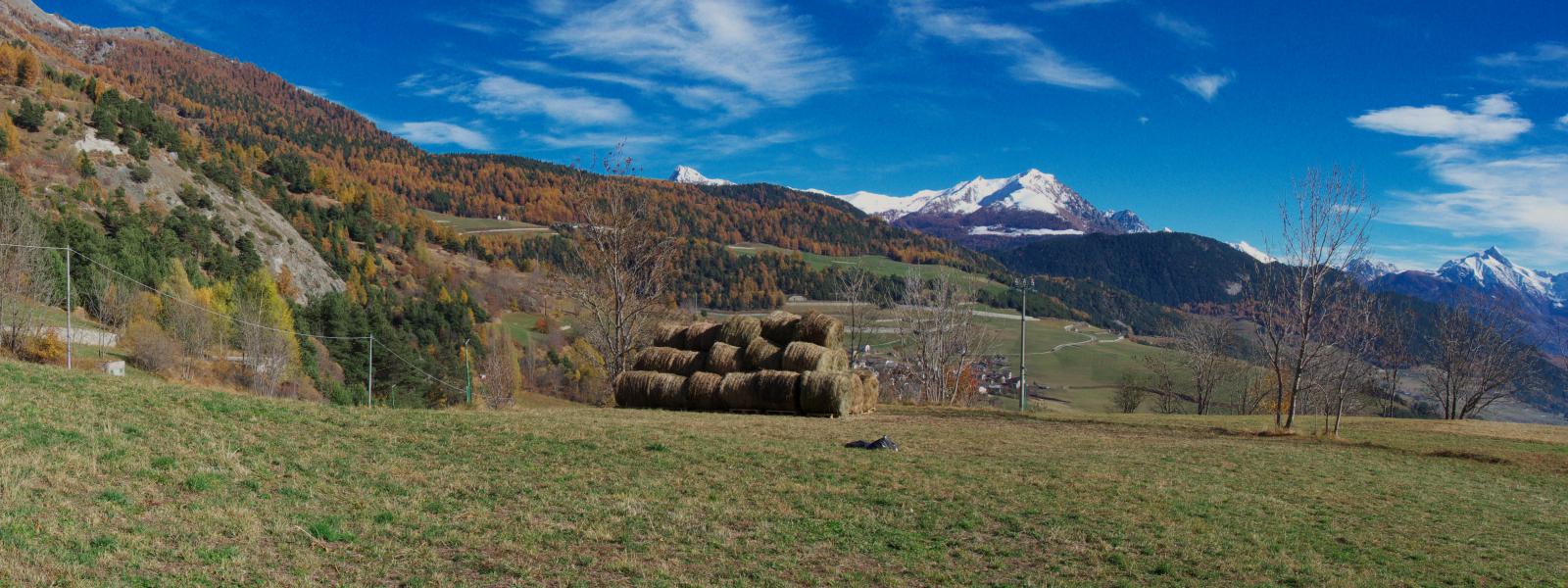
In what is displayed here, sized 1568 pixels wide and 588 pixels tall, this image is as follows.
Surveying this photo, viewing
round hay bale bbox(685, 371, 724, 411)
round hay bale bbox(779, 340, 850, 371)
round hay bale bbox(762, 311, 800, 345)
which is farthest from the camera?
round hay bale bbox(762, 311, 800, 345)

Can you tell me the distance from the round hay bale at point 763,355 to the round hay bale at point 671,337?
3694 mm

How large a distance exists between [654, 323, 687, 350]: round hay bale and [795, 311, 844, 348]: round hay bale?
5.08m

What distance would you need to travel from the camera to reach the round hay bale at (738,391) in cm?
2798

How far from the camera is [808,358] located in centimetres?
2836

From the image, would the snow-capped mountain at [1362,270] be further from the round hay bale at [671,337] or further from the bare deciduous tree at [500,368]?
the bare deciduous tree at [500,368]

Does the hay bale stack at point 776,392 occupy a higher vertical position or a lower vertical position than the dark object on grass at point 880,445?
higher

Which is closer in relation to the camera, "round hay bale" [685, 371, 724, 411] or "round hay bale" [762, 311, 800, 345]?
"round hay bale" [685, 371, 724, 411]

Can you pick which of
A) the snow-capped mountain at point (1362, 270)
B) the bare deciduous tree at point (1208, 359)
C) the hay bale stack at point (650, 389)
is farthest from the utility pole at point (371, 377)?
the bare deciduous tree at point (1208, 359)

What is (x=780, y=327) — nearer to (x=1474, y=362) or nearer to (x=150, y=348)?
(x=150, y=348)

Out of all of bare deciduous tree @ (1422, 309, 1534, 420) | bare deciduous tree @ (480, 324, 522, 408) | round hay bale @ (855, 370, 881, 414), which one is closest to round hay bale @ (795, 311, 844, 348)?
round hay bale @ (855, 370, 881, 414)

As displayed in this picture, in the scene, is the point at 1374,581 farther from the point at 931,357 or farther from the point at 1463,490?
the point at 931,357

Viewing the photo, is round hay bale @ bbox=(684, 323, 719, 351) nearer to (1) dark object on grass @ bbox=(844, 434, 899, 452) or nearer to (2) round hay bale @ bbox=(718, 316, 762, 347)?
(2) round hay bale @ bbox=(718, 316, 762, 347)

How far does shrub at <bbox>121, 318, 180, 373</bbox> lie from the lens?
58.3m

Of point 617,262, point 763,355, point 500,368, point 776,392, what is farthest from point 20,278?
point 776,392
